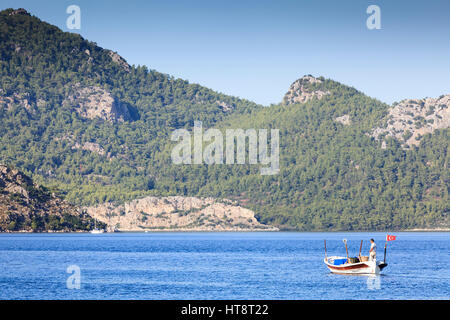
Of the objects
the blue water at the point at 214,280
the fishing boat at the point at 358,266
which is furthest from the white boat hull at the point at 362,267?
the blue water at the point at 214,280

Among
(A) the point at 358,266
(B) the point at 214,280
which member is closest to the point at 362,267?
(A) the point at 358,266

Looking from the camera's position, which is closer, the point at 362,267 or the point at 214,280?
the point at 214,280

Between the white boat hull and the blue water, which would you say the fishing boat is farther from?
the blue water

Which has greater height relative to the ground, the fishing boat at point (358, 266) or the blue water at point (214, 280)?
the fishing boat at point (358, 266)

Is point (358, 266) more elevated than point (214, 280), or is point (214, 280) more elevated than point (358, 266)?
point (358, 266)

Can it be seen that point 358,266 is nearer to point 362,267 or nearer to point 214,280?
point 362,267

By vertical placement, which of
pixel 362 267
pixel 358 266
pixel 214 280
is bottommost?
pixel 214 280

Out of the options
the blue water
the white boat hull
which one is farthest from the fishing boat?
the blue water

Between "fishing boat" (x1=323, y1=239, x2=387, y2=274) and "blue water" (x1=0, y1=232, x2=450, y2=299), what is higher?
"fishing boat" (x1=323, y1=239, x2=387, y2=274)

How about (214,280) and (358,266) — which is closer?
(214,280)

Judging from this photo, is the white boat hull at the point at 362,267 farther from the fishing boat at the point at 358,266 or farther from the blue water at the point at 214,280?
the blue water at the point at 214,280
